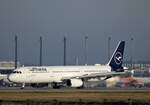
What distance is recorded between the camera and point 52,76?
99875 mm

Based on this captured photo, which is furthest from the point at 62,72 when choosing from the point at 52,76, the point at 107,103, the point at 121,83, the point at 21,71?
the point at 107,103

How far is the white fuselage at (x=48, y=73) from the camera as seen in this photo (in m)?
97.2

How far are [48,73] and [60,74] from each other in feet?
9.60

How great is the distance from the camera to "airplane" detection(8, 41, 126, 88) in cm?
9731

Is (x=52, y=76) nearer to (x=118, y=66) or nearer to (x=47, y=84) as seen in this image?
(x=47, y=84)

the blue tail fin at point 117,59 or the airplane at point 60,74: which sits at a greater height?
the blue tail fin at point 117,59

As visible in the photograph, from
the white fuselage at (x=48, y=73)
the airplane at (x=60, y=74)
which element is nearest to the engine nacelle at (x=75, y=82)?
→ the airplane at (x=60, y=74)

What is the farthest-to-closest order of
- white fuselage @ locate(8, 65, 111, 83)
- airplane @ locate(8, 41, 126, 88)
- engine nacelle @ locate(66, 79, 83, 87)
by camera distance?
engine nacelle @ locate(66, 79, 83, 87) < airplane @ locate(8, 41, 126, 88) < white fuselage @ locate(8, 65, 111, 83)

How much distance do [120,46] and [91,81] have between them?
10.5 m

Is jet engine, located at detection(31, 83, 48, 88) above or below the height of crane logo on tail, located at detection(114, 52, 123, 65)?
below

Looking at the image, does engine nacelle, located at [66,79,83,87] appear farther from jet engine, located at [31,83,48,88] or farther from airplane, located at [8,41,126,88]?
jet engine, located at [31,83,48,88]

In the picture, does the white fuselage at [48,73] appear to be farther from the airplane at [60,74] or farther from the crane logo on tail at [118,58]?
the crane logo on tail at [118,58]

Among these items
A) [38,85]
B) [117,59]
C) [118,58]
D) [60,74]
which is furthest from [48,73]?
[118,58]

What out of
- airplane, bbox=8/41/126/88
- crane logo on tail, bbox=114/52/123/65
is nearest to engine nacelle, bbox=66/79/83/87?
airplane, bbox=8/41/126/88
